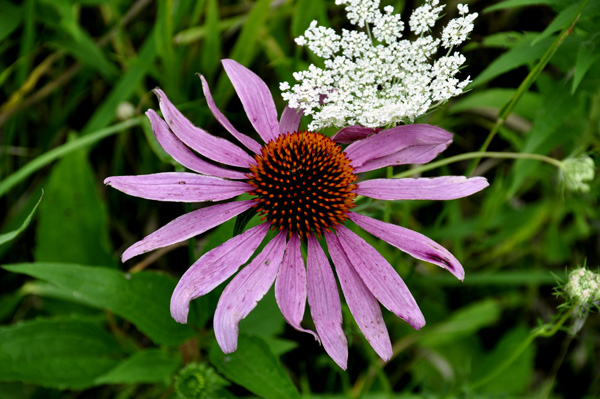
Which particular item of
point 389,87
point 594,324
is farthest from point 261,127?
point 594,324

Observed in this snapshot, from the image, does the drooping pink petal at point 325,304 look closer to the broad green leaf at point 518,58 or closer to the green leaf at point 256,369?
the green leaf at point 256,369

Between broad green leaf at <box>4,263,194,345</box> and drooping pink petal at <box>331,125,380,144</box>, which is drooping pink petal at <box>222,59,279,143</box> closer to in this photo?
drooping pink petal at <box>331,125,380,144</box>

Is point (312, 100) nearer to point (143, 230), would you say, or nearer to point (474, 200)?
point (143, 230)

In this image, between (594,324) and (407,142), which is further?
(594,324)

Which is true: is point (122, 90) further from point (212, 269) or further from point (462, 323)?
point (462, 323)

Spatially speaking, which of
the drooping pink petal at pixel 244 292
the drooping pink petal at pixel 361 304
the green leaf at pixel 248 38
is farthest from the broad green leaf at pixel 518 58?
the green leaf at pixel 248 38
